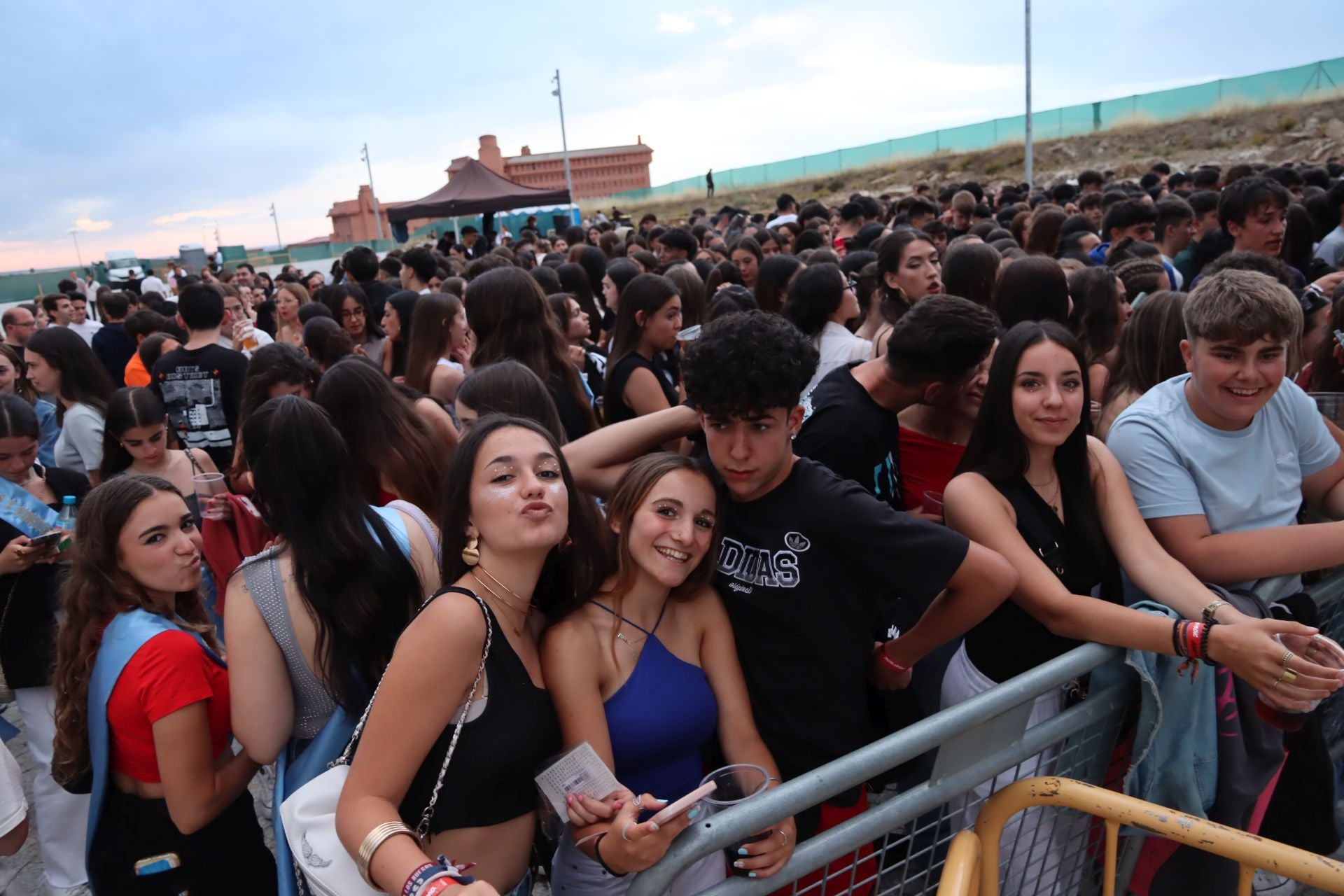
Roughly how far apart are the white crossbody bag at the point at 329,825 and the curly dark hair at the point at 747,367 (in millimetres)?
767

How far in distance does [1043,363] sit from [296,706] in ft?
7.32

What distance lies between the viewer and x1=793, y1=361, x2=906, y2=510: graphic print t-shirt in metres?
2.67

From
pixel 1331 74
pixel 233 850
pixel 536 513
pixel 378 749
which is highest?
pixel 1331 74

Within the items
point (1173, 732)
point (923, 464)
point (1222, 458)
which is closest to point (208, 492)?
point (923, 464)

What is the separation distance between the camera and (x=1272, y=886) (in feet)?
7.48

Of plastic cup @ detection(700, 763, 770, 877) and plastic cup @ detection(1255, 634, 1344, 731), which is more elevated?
plastic cup @ detection(1255, 634, 1344, 731)

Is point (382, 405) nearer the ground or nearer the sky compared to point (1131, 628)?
nearer the sky

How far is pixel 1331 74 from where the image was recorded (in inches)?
1065

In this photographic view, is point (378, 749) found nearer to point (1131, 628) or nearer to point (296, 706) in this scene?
point (296, 706)

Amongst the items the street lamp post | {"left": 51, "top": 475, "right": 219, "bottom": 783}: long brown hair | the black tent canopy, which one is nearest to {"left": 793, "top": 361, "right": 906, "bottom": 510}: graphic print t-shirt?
{"left": 51, "top": 475, "right": 219, "bottom": 783}: long brown hair

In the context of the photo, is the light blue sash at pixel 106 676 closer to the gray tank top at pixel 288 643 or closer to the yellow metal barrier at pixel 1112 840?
the gray tank top at pixel 288 643

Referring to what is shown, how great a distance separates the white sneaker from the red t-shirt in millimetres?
1423

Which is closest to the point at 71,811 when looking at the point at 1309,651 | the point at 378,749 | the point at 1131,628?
the point at 378,749

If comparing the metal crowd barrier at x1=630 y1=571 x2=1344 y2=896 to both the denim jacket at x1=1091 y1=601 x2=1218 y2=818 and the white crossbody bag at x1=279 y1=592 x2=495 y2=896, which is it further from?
the white crossbody bag at x1=279 y1=592 x2=495 y2=896
